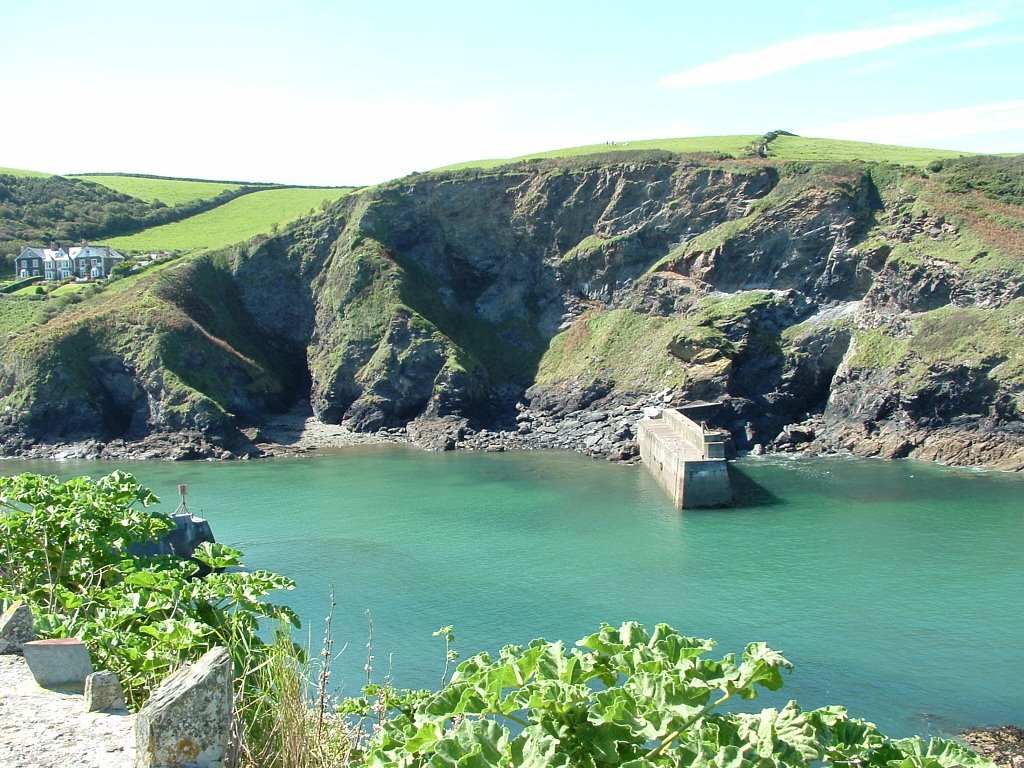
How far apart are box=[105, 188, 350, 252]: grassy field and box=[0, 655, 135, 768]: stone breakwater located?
10310 cm

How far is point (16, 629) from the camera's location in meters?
9.76

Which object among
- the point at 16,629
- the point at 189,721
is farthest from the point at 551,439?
the point at 189,721

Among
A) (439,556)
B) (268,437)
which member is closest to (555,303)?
(268,437)

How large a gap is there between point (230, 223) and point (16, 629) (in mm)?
120355

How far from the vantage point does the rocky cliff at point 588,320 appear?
2635 inches

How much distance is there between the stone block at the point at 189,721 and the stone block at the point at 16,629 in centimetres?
386

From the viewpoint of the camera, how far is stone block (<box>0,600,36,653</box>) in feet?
31.8

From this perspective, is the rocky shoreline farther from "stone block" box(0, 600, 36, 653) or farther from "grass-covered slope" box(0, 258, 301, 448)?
"stone block" box(0, 600, 36, 653)

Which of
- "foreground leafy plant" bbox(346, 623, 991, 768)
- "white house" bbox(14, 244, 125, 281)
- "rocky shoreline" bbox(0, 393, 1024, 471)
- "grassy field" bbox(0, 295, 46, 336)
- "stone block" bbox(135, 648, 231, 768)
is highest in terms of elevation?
"white house" bbox(14, 244, 125, 281)

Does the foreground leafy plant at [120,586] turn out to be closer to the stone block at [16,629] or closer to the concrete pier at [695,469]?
the stone block at [16,629]

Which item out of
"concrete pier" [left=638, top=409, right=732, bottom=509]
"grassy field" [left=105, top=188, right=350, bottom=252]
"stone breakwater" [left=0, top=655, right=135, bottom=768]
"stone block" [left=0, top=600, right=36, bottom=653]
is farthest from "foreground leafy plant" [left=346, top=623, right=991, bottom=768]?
"grassy field" [left=105, top=188, right=350, bottom=252]

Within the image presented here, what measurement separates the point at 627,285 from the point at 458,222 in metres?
21.0

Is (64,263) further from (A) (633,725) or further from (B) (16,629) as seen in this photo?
(A) (633,725)

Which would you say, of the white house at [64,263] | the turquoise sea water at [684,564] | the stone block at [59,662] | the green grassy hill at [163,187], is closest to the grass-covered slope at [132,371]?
the turquoise sea water at [684,564]
